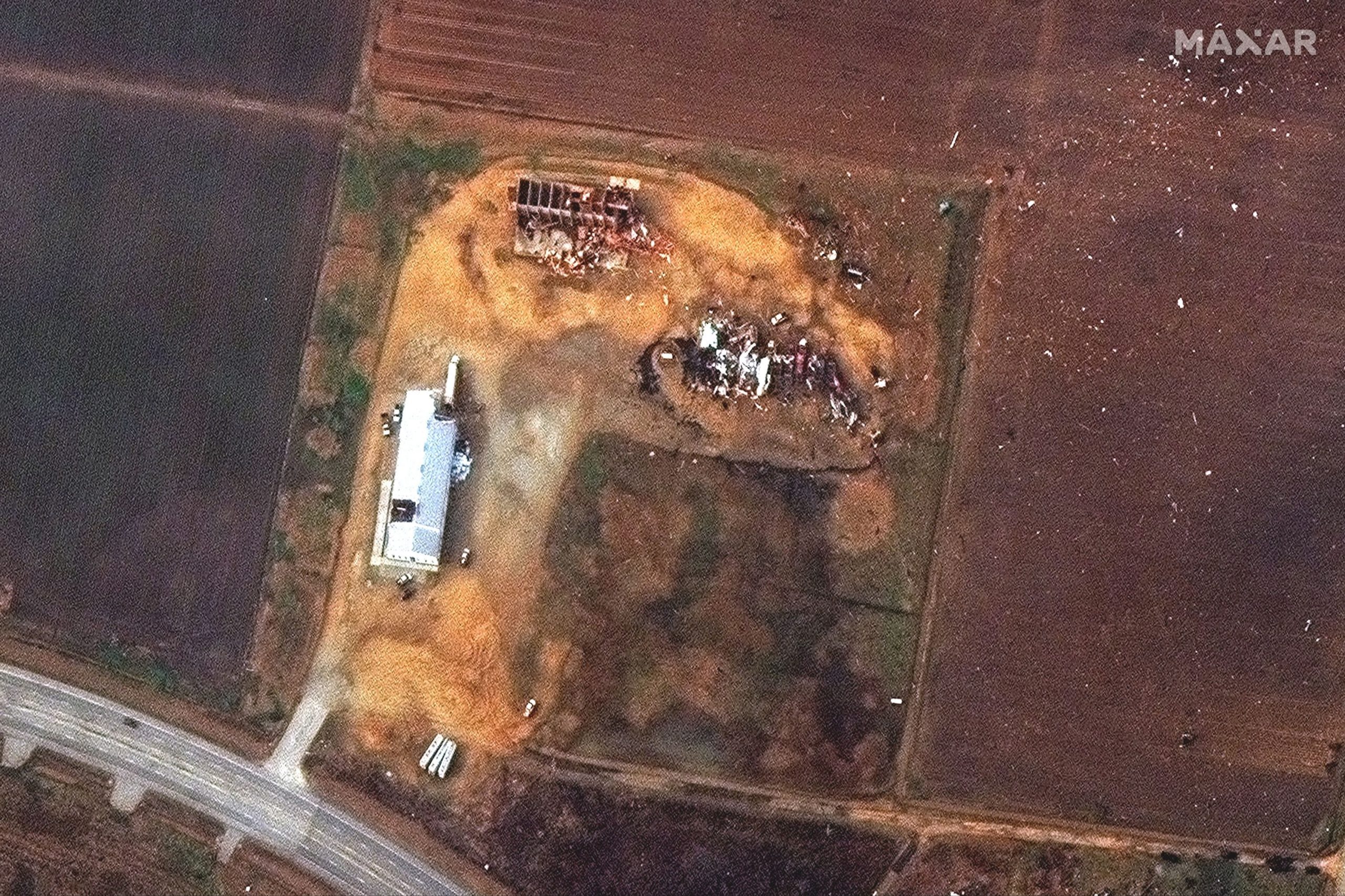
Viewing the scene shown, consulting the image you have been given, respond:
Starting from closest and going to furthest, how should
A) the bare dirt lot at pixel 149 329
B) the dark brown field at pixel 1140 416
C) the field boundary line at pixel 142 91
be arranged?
the dark brown field at pixel 1140 416 < the bare dirt lot at pixel 149 329 < the field boundary line at pixel 142 91

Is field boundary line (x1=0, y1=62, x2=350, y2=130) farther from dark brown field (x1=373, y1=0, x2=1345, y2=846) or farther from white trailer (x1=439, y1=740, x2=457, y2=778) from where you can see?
white trailer (x1=439, y1=740, x2=457, y2=778)

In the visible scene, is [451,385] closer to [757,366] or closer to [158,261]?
[757,366]

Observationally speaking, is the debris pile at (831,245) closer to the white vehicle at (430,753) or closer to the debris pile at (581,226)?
the debris pile at (581,226)

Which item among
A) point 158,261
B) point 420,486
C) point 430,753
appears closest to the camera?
point 420,486

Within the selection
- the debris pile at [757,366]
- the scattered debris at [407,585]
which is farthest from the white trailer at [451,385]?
the debris pile at [757,366]

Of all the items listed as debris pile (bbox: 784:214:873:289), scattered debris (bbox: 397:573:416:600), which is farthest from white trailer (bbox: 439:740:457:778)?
debris pile (bbox: 784:214:873:289)

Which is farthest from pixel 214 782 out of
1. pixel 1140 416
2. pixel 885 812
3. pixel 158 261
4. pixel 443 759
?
pixel 1140 416

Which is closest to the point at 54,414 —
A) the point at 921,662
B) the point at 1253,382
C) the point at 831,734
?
the point at 831,734

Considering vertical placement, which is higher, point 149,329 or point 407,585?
point 149,329
